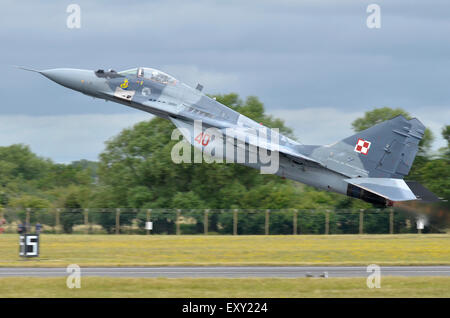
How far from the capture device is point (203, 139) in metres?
26.9

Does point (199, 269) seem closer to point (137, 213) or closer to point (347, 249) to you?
point (347, 249)

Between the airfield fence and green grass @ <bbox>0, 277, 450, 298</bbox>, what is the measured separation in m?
20.9

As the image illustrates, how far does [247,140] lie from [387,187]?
569cm

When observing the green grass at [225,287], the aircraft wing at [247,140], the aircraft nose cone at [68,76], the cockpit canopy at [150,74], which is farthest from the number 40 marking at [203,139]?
the green grass at [225,287]

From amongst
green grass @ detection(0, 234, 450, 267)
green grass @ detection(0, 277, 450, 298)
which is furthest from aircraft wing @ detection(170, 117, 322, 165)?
green grass @ detection(0, 277, 450, 298)

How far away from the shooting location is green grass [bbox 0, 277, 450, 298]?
1583 centimetres

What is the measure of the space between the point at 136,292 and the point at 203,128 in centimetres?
1199

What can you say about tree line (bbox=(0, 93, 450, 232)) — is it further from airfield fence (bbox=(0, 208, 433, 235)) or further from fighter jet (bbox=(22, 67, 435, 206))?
fighter jet (bbox=(22, 67, 435, 206))

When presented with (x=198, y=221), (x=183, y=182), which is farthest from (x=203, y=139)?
(x=183, y=182)

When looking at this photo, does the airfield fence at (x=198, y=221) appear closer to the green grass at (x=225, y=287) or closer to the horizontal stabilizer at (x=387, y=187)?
the horizontal stabilizer at (x=387, y=187)

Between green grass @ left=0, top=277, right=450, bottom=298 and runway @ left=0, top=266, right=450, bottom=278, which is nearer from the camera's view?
green grass @ left=0, top=277, right=450, bottom=298

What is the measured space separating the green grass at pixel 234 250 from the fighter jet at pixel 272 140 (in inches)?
103

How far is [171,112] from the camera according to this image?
89.6 ft
